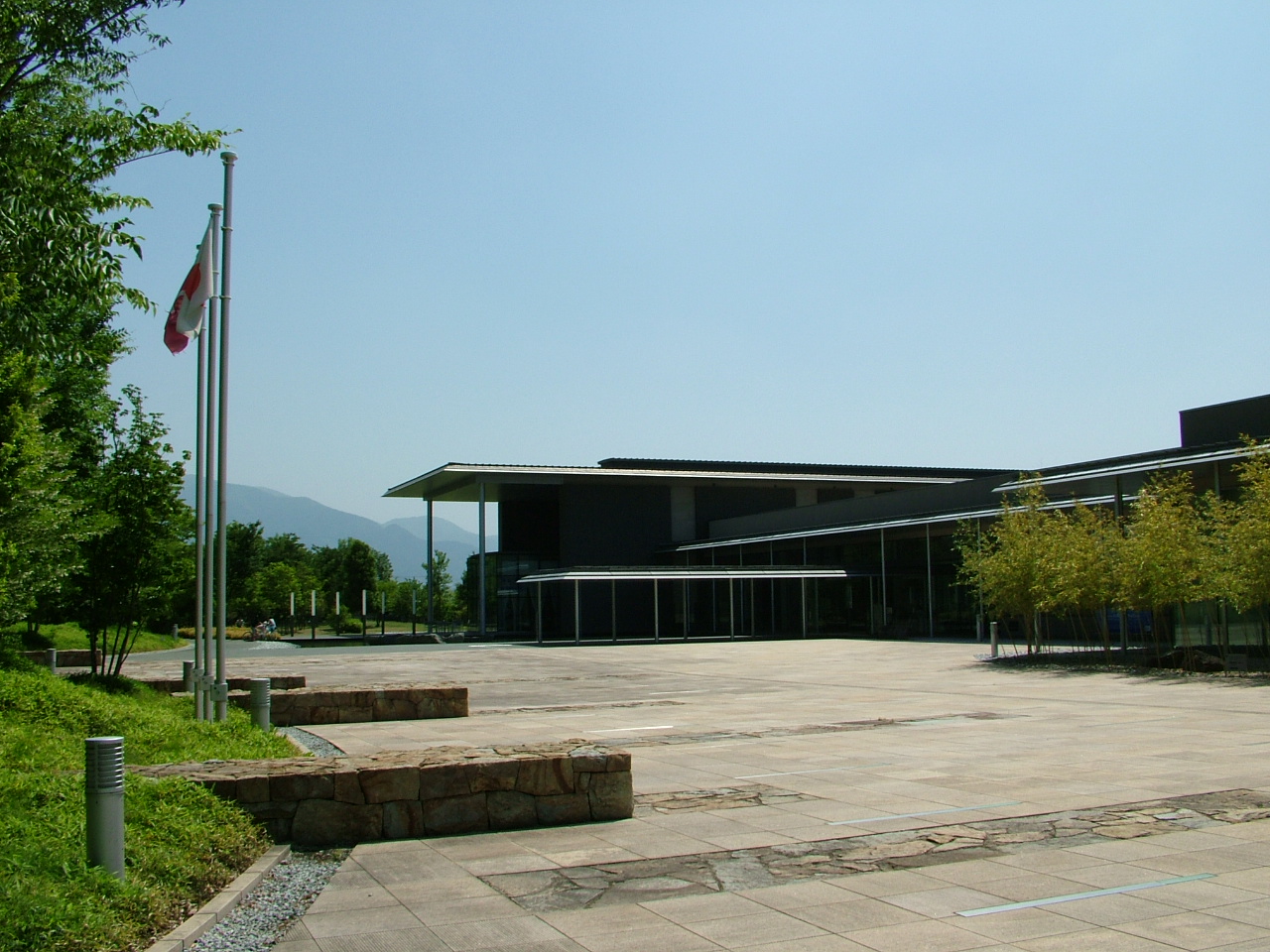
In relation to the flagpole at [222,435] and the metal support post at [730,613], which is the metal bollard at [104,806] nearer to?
the flagpole at [222,435]

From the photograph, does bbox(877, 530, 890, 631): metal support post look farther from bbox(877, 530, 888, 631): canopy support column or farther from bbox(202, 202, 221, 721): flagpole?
bbox(202, 202, 221, 721): flagpole

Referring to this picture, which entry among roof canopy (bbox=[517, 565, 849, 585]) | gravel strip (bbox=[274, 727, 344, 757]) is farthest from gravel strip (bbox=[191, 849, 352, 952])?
roof canopy (bbox=[517, 565, 849, 585])

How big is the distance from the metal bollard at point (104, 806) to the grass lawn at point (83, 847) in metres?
0.10

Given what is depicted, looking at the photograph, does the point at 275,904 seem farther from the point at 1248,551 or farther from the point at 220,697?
the point at 1248,551

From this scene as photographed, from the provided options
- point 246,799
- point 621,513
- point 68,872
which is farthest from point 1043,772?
point 621,513

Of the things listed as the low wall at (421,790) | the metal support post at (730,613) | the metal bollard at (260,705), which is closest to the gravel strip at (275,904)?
the low wall at (421,790)

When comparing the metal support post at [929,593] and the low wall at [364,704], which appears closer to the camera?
the low wall at [364,704]

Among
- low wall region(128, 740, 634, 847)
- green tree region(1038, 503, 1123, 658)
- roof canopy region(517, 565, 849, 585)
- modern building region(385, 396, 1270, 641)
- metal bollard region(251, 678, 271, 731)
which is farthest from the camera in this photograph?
roof canopy region(517, 565, 849, 585)

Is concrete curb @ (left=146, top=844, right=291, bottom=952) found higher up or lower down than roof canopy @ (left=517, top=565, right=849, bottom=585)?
lower down

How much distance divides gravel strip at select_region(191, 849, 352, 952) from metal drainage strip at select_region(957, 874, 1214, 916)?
3585 mm

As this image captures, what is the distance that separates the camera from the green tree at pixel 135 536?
18672mm

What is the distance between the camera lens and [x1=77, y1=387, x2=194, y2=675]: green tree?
18672 mm

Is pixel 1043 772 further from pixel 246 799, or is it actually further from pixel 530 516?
pixel 530 516

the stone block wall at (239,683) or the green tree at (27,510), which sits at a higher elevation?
the green tree at (27,510)
